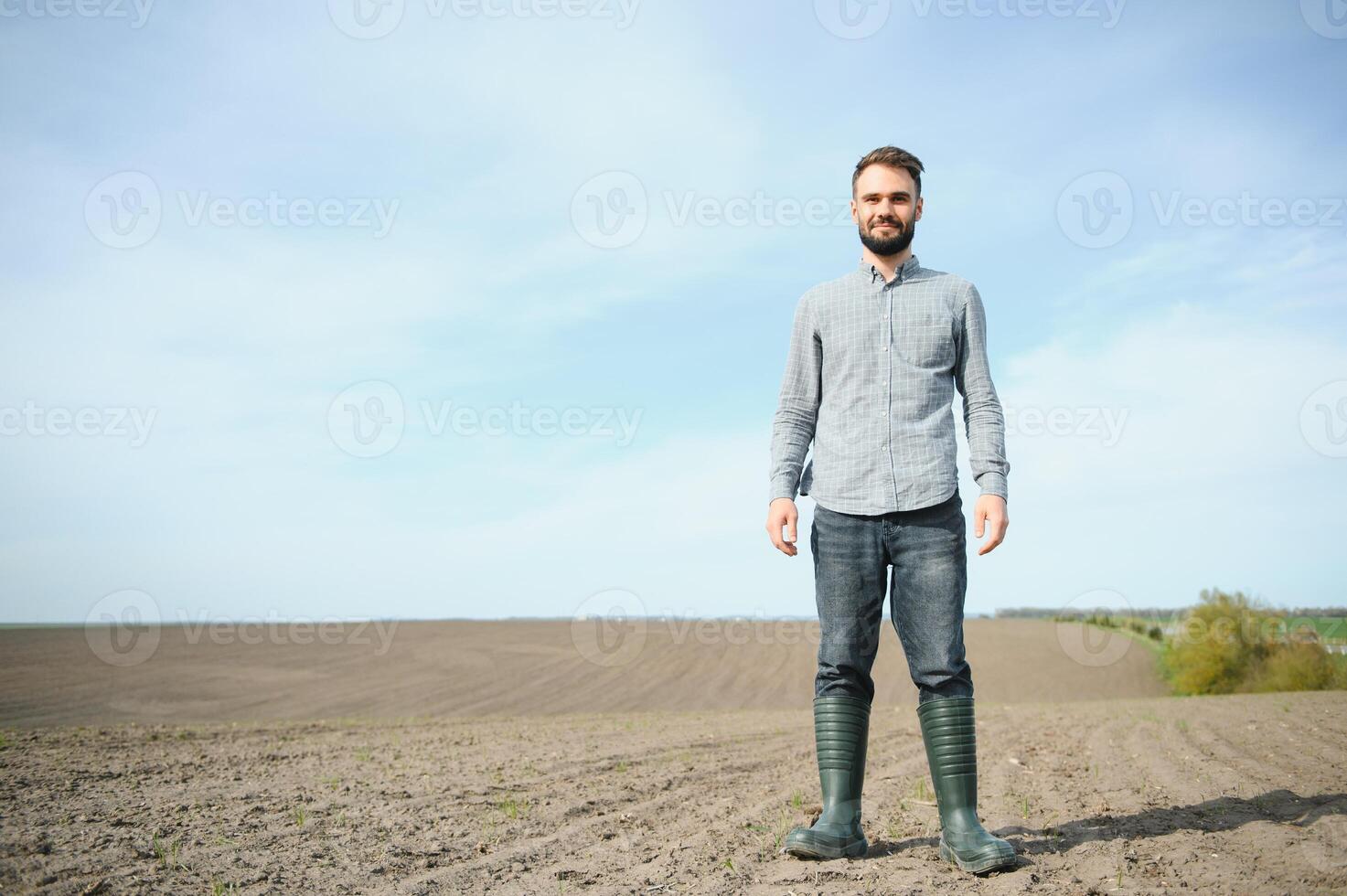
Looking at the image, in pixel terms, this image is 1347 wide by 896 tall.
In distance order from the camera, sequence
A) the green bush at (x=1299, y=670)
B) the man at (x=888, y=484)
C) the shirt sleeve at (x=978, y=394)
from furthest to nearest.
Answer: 1. the green bush at (x=1299, y=670)
2. the shirt sleeve at (x=978, y=394)
3. the man at (x=888, y=484)

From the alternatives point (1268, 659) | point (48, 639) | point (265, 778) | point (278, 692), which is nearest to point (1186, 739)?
point (265, 778)

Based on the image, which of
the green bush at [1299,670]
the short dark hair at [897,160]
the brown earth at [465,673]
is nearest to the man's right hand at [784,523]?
the short dark hair at [897,160]

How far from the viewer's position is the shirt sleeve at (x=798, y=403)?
3.56 metres

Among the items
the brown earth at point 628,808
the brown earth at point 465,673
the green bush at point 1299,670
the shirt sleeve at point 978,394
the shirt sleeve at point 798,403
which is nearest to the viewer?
the brown earth at point 628,808

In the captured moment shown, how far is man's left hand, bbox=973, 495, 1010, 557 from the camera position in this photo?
10.6ft

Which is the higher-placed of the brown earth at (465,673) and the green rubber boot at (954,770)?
the green rubber boot at (954,770)

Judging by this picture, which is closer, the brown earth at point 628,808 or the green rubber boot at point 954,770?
the brown earth at point 628,808

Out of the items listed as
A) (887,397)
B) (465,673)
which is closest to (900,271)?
(887,397)

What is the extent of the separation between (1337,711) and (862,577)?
876 centimetres

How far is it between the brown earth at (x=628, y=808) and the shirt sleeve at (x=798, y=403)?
1459 millimetres

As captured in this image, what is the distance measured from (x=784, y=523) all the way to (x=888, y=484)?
435 mm

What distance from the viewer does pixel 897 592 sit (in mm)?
3279

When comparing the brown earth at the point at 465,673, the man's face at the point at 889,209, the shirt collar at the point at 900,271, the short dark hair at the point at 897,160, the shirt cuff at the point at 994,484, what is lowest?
the brown earth at the point at 465,673

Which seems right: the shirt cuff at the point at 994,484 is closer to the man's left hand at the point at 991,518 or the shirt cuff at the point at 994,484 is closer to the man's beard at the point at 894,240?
the man's left hand at the point at 991,518
